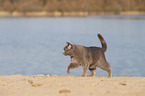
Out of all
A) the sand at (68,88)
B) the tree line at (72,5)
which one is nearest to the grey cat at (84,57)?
the sand at (68,88)

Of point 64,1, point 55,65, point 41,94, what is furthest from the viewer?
point 64,1

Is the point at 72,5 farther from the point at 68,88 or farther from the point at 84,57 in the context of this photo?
the point at 68,88

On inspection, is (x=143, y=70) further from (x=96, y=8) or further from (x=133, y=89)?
(x=96, y=8)

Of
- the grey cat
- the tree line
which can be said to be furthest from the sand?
the tree line

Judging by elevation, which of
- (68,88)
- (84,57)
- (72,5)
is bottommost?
(68,88)

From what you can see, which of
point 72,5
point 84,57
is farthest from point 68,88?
point 72,5

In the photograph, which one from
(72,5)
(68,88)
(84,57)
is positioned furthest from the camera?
(72,5)

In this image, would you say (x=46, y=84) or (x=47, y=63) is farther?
(x=47, y=63)

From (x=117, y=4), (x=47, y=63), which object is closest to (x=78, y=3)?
(x=117, y=4)

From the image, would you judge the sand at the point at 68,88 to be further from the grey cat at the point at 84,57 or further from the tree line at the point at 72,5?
the tree line at the point at 72,5

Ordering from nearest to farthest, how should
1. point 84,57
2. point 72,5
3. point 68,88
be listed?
point 68,88 → point 84,57 → point 72,5

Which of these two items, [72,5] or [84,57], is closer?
[84,57]

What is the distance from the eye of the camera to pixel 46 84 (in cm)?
736

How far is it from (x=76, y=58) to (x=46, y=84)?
1719mm
